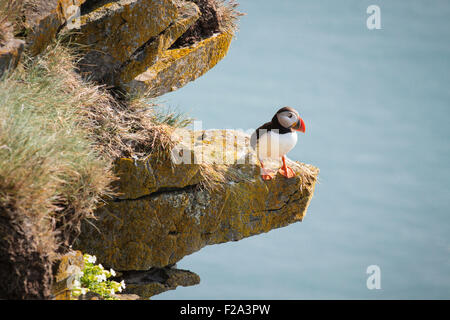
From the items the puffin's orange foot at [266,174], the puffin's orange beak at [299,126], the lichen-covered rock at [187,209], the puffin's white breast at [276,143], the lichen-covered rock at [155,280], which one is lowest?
the lichen-covered rock at [155,280]

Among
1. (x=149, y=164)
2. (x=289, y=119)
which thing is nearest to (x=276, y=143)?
(x=289, y=119)

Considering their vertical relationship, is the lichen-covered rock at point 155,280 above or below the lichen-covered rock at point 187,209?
below

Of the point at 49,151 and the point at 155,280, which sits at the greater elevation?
the point at 49,151

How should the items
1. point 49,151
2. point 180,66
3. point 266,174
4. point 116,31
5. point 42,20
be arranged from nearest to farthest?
point 49,151 → point 42,20 → point 116,31 → point 266,174 → point 180,66

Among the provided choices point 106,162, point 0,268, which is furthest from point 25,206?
point 106,162

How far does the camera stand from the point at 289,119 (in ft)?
23.7

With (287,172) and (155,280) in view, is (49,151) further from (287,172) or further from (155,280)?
(287,172)

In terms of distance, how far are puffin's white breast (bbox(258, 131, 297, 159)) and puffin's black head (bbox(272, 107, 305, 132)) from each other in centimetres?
11

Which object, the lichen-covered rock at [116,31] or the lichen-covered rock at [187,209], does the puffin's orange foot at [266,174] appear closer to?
the lichen-covered rock at [187,209]

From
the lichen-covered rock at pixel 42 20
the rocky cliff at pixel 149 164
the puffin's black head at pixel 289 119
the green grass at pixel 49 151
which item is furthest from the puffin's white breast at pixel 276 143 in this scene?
the lichen-covered rock at pixel 42 20

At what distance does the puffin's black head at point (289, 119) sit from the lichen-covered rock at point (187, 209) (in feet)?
2.90

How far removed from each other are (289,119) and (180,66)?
2.30 m

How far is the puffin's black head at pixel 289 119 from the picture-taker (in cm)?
724
